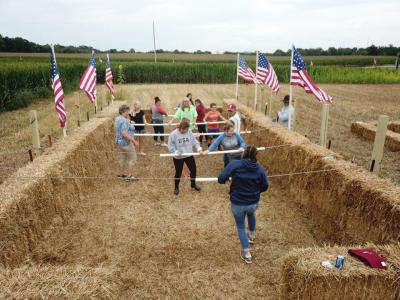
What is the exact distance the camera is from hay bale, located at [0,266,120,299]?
361 cm

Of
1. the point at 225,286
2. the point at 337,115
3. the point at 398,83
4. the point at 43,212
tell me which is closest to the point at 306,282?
the point at 225,286

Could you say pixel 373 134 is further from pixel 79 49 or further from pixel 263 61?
pixel 79 49

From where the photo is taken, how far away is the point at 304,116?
18906mm

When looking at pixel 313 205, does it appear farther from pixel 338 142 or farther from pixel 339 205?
pixel 338 142

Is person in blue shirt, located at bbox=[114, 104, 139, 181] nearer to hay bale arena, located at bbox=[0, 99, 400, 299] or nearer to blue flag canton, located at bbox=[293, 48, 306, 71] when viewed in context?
hay bale arena, located at bbox=[0, 99, 400, 299]

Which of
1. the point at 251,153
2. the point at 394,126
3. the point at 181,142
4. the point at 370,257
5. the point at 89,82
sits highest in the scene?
the point at 89,82

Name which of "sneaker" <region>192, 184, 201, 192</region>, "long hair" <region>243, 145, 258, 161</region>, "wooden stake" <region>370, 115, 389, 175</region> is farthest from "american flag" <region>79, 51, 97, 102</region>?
"wooden stake" <region>370, 115, 389, 175</region>

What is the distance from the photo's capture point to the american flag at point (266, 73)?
12.0m

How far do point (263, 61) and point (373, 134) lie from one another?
5.21 m

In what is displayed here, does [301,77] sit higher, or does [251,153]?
[301,77]

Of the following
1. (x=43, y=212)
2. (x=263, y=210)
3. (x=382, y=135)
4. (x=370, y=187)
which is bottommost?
(x=263, y=210)

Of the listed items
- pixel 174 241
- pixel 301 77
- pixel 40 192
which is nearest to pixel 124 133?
pixel 40 192

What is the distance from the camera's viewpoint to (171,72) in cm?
3881

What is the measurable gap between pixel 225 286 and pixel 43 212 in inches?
147
